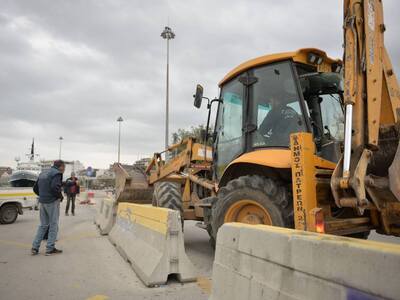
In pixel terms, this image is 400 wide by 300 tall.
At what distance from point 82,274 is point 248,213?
2.84 m

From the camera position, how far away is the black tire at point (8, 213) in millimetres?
13047

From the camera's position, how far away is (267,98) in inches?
217

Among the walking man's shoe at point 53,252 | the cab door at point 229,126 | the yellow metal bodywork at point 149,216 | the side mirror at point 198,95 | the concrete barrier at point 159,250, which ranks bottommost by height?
the walking man's shoe at point 53,252

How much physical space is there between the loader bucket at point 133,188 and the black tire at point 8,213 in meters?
4.99

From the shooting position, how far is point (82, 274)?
5.65m

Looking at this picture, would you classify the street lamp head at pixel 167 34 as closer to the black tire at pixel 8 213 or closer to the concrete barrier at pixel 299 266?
the black tire at pixel 8 213

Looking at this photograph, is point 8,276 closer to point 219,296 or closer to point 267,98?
point 219,296

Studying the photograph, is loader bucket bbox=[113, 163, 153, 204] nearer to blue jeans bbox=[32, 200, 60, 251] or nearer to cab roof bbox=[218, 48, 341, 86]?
blue jeans bbox=[32, 200, 60, 251]

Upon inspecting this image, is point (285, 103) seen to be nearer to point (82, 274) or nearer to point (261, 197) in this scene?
point (261, 197)

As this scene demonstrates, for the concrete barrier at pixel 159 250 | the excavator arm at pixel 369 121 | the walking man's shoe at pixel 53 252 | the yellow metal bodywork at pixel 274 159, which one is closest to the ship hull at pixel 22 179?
the walking man's shoe at pixel 53 252

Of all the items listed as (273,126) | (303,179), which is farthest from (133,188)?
(303,179)

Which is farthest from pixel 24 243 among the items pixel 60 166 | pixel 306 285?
pixel 306 285

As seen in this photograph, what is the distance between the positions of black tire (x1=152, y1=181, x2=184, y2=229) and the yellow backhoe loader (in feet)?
2.95

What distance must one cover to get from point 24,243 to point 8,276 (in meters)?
3.43
